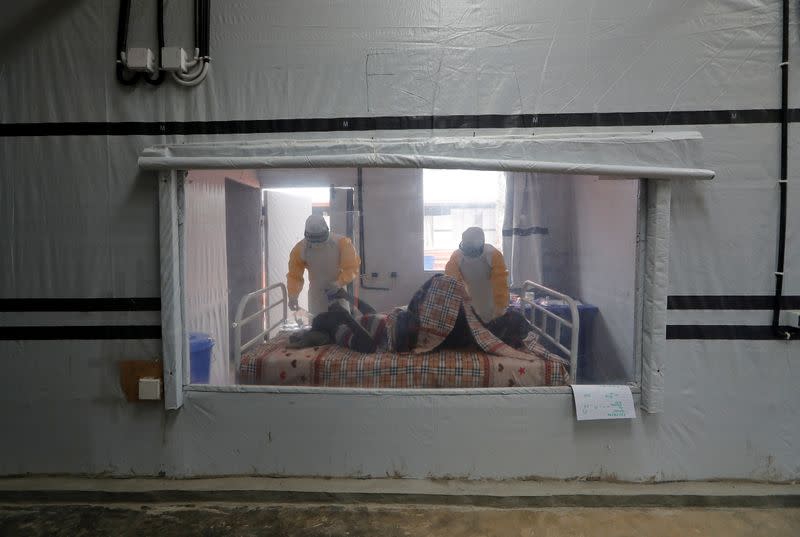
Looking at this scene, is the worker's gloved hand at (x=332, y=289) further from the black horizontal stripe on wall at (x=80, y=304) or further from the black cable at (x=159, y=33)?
the black cable at (x=159, y=33)

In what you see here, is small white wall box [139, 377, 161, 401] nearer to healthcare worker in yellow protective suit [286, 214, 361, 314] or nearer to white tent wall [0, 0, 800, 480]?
white tent wall [0, 0, 800, 480]

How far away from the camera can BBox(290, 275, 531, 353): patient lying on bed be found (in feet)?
8.03

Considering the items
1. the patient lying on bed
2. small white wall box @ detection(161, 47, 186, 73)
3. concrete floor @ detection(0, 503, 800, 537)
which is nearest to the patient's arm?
the patient lying on bed

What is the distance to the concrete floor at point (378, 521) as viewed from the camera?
7.10 ft

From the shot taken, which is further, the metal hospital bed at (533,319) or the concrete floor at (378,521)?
the metal hospital bed at (533,319)

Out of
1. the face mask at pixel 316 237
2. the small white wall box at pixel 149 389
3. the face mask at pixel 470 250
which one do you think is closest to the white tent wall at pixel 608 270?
the face mask at pixel 470 250

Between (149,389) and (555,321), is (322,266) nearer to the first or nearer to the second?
(149,389)

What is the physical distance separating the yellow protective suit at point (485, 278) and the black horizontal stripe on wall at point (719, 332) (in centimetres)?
83

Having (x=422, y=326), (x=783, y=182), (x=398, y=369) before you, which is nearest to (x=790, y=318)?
(x=783, y=182)

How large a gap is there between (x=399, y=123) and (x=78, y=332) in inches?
76.9

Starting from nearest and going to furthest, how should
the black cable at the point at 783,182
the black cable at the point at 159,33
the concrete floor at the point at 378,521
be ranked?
the concrete floor at the point at 378,521 < the black cable at the point at 783,182 < the black cable at the point at 159,33

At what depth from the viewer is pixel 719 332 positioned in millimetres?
2359

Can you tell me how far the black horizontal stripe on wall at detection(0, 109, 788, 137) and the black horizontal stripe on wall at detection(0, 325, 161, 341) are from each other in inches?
38.6

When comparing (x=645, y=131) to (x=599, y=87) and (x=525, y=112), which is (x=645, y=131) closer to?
(x=599, y=87)
